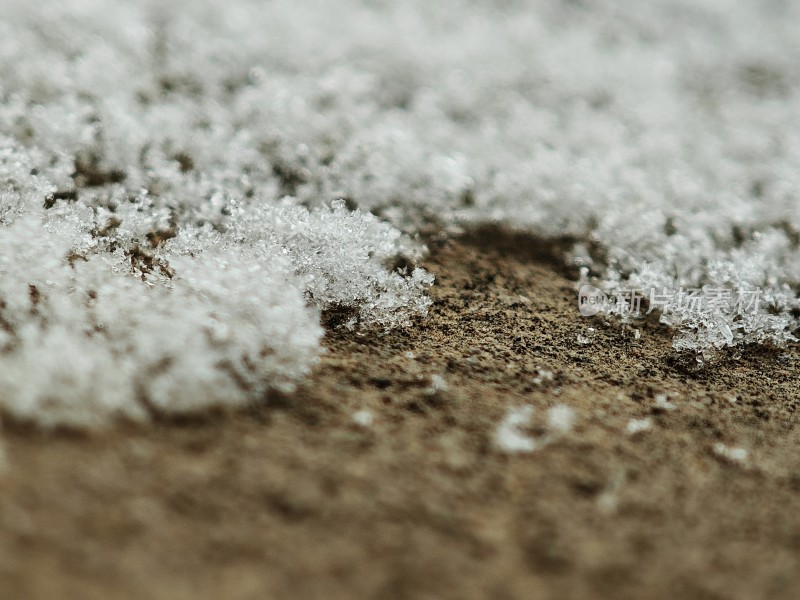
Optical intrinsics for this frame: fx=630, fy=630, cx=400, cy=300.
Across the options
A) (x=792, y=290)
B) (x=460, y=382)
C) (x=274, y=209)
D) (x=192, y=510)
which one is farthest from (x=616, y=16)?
(x=192, y=510)

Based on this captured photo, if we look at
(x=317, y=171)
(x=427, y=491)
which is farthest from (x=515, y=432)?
(x=317, y=171)

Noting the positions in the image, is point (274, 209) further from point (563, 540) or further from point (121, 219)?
point (563, 540)

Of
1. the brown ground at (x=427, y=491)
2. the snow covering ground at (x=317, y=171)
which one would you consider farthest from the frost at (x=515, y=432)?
the snow covering ground at (x=317, y=171)

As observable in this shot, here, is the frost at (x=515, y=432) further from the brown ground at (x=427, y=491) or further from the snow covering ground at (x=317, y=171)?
the snow covering ground at (x=317, y=171)

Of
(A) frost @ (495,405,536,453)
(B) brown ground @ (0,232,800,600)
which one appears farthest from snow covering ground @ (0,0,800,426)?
(A) frost @ (495,405,536,453)

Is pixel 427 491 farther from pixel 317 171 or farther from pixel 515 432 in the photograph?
pixel 317 171

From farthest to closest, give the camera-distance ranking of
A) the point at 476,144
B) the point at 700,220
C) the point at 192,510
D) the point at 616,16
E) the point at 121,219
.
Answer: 1. the point at 616,16
2. the point at 476,144
3. the point at 700,220
4. the point at 121,219
5. the point at 192,510

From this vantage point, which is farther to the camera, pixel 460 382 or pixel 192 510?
pixel 460 382
